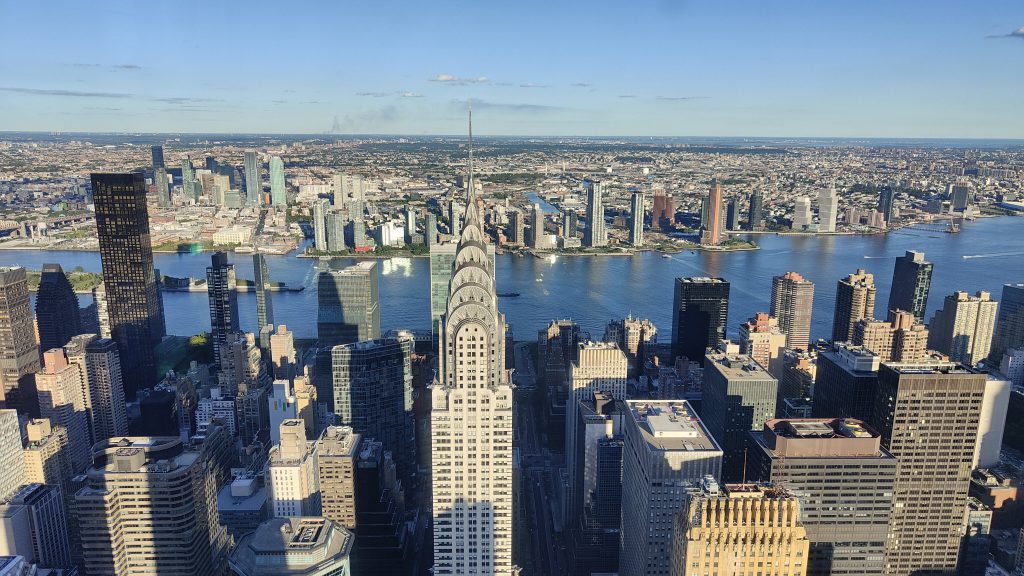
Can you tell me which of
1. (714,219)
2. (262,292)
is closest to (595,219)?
(714,219)


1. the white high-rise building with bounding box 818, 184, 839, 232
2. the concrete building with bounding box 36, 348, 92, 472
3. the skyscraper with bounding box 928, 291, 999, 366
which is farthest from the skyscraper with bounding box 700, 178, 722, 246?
the concrete building with bounding box 36, 348, 92, 472

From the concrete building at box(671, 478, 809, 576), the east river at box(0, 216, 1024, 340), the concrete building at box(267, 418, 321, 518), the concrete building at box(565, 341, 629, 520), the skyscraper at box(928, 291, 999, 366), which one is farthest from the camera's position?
the east river at box(0, 216, 1024, 340)

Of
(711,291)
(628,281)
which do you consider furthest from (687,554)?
(628,281)

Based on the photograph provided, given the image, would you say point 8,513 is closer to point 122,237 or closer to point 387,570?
point 387,570

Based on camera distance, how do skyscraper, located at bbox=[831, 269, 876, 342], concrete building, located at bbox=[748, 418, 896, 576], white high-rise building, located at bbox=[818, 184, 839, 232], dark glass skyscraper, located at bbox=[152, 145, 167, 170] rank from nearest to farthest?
concrete building, located at bbox=[748, 418, 896, 576] → skyscraper, located at bbox=[831, 269, 876, 342] → white high-rise building, located at bbox=[818, 184, 839, 232] → dark glass skyscraper, located at bbox=[152, 145, 167, 170]

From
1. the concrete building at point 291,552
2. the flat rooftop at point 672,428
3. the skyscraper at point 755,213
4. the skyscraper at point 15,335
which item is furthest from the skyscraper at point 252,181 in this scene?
the concrete building at point 291,552

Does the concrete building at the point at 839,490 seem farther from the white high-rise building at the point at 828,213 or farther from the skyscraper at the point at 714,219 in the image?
the white high-rise building at the point at 828,213

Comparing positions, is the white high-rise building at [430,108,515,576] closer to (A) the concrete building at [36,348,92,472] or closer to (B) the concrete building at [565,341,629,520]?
(B) the concrete building at [565,341,629,520]
